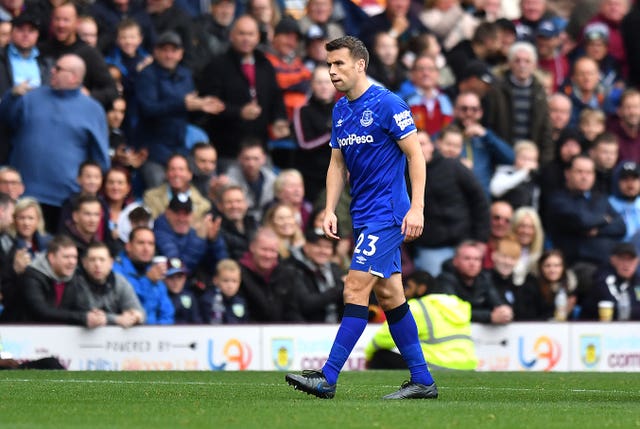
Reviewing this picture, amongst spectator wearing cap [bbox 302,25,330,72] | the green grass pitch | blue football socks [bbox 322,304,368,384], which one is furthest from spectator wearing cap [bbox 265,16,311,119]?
blue football socks [bbox 322,304,368,384]

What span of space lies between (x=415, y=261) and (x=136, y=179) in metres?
3.39

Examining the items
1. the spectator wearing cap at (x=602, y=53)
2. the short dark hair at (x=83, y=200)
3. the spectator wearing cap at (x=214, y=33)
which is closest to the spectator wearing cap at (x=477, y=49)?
the spectator wearing cap at (x=602, y=53)

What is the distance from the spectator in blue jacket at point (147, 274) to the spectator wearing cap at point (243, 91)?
2790 millimetres

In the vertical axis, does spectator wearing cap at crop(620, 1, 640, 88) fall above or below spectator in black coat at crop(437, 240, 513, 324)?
above

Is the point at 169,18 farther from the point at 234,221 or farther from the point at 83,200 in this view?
the point at 83,200

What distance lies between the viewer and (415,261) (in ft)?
→ 59.6

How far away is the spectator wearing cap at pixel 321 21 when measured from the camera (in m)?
20.0

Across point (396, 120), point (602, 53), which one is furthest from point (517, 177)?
point (396, 120)

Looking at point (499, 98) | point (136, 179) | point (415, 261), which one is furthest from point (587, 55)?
point (136, 179)

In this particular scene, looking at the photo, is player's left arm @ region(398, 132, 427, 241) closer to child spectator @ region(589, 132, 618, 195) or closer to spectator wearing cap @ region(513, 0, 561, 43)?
child spectator @ region(589, 132, 618, 195)

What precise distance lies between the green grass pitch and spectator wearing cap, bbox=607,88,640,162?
7.40 m

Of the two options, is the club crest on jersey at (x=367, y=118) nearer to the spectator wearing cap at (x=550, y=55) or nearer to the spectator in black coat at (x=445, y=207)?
the spectator in black coat at (x=445, y=207)

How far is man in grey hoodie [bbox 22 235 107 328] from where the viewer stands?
587 inches

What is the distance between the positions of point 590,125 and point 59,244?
8214 mm
